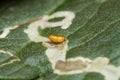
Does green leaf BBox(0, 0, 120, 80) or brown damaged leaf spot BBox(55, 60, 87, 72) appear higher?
green leaf BBox(0, 0, 120, 80)

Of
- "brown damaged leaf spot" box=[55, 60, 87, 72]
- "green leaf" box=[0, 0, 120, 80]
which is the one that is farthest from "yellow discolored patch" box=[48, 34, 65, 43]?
"brown damaged leaf spot" box=[55, 60, 87, 72]

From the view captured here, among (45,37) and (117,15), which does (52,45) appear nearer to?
(45,37)

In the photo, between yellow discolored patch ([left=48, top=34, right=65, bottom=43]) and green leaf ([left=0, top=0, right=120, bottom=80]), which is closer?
green leaf ([left=0, top=0, right=120, bottom=80])

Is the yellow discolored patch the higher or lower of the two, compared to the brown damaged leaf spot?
higher

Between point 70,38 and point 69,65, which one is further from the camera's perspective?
point 70,38

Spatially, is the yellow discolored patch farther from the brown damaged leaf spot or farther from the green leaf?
the brown damaged leaf spot

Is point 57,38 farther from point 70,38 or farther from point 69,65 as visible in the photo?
point 69,65

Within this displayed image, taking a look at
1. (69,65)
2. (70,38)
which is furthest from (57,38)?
(69,65)
